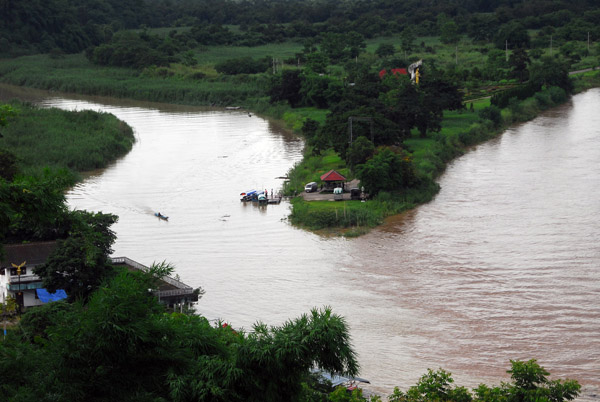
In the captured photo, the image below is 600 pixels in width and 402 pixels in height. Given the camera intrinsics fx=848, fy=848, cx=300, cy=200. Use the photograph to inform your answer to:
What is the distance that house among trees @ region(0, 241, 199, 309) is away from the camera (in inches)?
579

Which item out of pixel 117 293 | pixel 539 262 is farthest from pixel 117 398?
pixel 539 262

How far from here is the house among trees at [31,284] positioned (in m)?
14.7

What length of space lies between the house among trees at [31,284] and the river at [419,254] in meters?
0.69

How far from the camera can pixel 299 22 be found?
215 feet

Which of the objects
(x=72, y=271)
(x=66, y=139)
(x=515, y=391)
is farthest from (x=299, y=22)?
(x=515, y=391)

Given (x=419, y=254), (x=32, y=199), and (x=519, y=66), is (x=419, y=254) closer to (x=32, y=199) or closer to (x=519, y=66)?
(x=32, y=199)

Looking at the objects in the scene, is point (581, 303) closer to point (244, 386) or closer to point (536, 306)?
point (536, 306)

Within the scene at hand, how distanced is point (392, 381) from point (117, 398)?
296 inches

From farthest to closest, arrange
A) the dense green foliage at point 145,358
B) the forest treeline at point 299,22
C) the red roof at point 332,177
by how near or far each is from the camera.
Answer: the forest treeline at point 299,22
the red roof at point 332,177
the dense green foliage at point 145,358

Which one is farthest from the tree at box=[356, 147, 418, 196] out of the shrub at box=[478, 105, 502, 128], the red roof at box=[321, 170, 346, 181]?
the shrub at box=[478, 105, 502, 128]

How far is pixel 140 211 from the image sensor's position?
22.9 meters

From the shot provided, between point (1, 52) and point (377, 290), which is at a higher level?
point (1, 52)

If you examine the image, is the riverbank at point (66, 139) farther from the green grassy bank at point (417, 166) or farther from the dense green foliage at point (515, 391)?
the dense green foliage at point (515, 391)

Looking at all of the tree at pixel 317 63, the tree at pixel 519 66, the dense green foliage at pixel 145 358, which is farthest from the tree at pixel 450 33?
the dense green foliage at pixel 145 358
